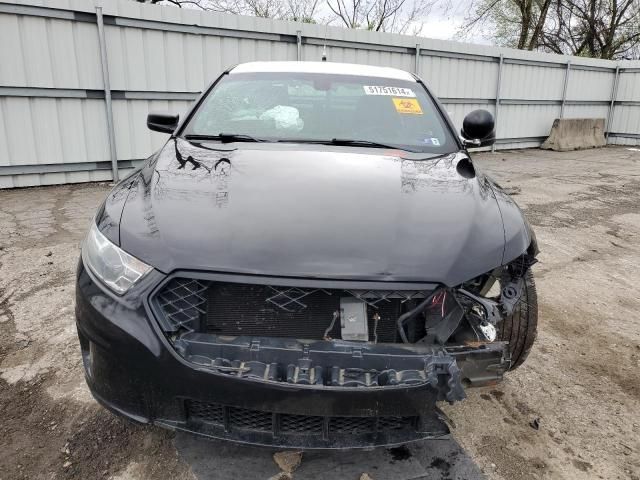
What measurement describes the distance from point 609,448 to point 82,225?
15.5 feet

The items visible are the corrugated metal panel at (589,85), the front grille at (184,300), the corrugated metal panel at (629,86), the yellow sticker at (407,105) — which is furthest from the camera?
the corrugated metal panel at (629,86)

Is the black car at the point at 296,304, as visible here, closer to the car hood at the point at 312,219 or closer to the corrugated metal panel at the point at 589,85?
the car hood at the point at 312,219

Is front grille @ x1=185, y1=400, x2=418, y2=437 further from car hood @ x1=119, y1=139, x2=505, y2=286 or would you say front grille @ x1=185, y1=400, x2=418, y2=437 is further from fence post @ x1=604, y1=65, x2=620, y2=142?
fence post @ x1=604, y1=65, x2=620, y2=142

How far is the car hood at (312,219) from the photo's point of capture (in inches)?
61.7

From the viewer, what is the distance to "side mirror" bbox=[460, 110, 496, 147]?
3094 mm

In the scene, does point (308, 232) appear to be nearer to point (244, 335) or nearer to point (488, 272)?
point (244, 335)

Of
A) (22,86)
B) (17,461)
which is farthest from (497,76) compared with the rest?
(17,461)

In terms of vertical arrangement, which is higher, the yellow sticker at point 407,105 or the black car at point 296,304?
the yellow sticker at point 407,105

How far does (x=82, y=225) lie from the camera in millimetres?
4957

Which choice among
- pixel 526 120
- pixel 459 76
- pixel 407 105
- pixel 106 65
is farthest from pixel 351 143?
pixel 526 120

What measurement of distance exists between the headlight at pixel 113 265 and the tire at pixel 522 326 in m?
1.43

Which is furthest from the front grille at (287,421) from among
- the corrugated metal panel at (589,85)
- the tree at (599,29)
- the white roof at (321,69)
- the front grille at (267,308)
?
the tree at (599,29)

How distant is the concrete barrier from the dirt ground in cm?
957

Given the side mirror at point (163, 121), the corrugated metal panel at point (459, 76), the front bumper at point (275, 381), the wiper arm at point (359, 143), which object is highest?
the corrugated metal panel at point (459, 76)
